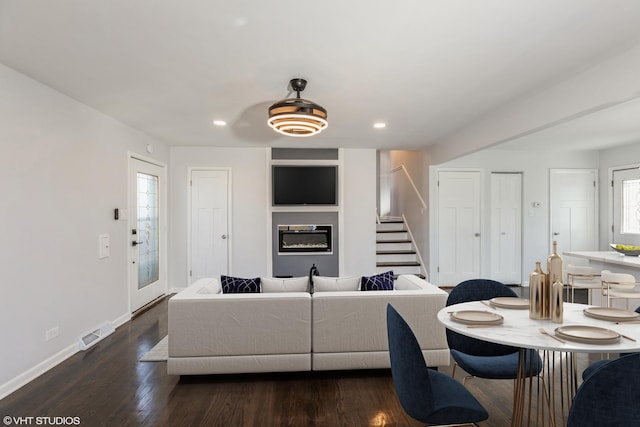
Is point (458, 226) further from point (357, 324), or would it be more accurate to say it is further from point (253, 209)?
point (357, 324)

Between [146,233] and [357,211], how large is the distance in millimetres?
3434

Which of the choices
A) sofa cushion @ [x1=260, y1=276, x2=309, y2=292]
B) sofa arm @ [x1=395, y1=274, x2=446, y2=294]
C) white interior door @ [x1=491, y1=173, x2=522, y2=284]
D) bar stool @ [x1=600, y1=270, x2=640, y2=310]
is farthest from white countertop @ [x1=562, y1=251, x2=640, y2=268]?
sofa cushion @ [x1=260, y1=276, x2=309, y2=292]

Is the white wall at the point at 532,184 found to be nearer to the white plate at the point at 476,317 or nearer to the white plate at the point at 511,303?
the white plate at the point at 511,303

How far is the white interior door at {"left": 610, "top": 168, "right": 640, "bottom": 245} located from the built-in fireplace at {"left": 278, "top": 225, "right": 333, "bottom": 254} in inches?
197

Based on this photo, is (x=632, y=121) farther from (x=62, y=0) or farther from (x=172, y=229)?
→ (x=172, y=229)

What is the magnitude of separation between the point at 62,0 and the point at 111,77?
111 centimetres

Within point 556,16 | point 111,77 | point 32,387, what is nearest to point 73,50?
point 111,77

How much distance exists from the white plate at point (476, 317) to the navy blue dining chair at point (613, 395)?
50cm

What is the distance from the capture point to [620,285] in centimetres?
362

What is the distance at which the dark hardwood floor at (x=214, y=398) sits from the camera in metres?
2.27

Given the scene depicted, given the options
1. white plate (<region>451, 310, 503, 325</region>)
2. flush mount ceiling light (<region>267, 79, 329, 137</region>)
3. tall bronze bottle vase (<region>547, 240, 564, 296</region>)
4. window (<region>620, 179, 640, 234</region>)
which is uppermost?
flush mount ceiling light (<region>267, 79, 329, 137</region>)

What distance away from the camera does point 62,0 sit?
187cm

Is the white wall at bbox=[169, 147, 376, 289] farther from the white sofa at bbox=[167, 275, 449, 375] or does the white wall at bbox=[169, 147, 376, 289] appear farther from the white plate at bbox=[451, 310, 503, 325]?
the white plate at bbox=[451, 310, 503, 325]

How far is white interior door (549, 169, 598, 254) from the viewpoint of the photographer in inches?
249
